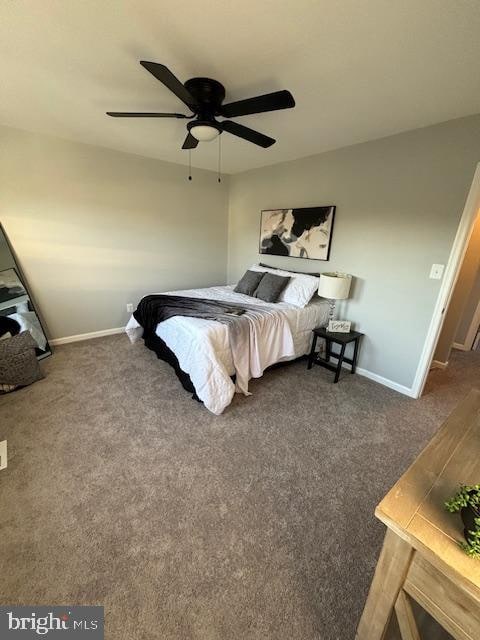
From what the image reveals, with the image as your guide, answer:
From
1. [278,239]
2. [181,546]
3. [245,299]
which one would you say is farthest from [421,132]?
[181,546]

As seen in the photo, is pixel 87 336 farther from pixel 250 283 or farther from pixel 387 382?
pixel 387 382

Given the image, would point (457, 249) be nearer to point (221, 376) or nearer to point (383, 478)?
point (383, 478)

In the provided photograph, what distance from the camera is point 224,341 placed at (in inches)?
89.2

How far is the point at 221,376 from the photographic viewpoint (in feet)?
7.00

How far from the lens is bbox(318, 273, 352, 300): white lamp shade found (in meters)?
2.70

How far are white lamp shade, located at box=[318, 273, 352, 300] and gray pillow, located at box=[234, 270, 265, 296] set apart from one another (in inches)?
35.4

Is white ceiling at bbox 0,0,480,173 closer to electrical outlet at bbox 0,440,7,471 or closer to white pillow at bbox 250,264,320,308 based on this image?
white pillow at bbox 250,264,320,308

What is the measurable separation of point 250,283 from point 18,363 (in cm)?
260

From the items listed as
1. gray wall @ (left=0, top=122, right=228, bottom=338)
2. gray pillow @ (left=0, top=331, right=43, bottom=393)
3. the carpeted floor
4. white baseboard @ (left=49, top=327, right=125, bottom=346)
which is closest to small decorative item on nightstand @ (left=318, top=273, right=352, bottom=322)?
the carpeted floor

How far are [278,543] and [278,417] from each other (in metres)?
0.96

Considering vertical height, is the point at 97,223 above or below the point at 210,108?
below

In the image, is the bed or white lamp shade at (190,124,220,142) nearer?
white lamp shade at (190,124,220,142)

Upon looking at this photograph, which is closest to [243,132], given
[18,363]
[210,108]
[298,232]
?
[210,108]

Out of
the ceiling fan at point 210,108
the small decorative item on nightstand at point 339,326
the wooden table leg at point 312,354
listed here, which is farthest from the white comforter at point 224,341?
the ceiling fan at point 210,108
